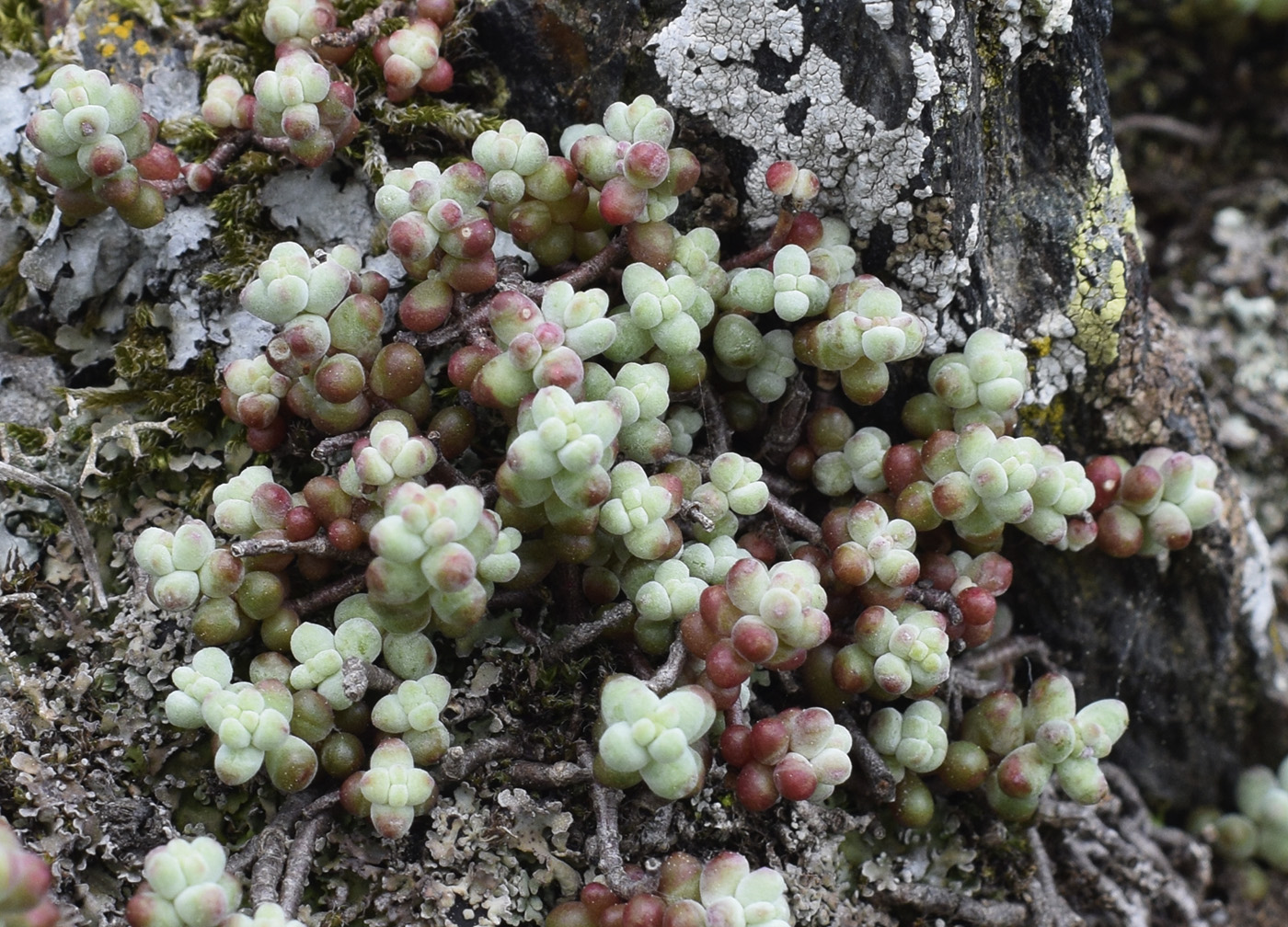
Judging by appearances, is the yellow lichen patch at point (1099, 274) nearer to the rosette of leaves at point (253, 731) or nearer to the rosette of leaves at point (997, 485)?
the rosette of leaves at point (997, 485)

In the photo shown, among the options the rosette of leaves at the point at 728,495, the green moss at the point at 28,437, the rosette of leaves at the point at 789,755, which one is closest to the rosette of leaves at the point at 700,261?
the rosette of leaves at the point at 728,495

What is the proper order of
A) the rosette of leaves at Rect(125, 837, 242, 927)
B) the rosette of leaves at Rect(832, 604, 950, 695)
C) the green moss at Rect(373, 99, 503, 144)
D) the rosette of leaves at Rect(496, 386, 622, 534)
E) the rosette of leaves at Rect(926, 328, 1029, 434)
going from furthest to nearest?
the green moss at Rect(373, 99, 503, 144), the rosette of leaves at Rect(926, 328, 1029, 434), the rosette of leaves at Rect(832, 604, 950, 695), the rosette of leaves at Rect(496, 386, 622, 534), the rosette of leaves at Rect(125, 837, 242, 927)

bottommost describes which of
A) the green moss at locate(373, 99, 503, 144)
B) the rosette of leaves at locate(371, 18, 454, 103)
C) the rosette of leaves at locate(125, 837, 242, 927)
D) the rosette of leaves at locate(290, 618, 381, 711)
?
the rosette of leaves at locate(125, 837, 242, 927)

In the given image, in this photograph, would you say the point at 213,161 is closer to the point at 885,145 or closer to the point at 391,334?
the point at 391,334

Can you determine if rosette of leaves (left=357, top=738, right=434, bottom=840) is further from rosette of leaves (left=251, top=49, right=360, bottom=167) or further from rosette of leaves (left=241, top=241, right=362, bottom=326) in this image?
rosette of leaves (left=251, top=49, right=360, bottom=167)

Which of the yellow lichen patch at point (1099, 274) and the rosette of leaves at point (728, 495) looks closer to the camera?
the rosette of leaves at point (728, 495)

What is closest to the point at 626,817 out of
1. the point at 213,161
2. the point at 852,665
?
the point at 852,665

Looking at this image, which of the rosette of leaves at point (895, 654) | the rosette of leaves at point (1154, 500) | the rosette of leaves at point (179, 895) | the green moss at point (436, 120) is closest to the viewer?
Result: the rosette of leaves at point (179, 895)

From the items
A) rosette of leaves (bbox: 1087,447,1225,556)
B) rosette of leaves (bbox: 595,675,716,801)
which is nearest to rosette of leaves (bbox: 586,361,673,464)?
rosette of leaves (bbox: 595,675,716,801)

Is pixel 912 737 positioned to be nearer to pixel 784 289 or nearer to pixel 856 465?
pixel 856 465
